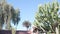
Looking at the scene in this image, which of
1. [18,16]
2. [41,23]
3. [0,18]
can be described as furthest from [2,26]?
[41,23]

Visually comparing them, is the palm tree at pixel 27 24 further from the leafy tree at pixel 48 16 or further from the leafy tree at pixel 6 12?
the leafy tree at pixel 48 16

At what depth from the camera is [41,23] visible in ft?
99.0

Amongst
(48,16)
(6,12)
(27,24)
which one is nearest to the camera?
(48,16)

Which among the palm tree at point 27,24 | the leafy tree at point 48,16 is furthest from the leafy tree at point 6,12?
the leafy tree at point 48,16

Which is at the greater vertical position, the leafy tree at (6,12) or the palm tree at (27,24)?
the leafy tree at (6,12)

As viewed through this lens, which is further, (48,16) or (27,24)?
(27,24)

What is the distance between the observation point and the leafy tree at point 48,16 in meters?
28.4

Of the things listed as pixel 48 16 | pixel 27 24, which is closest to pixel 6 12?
pixel 27 24

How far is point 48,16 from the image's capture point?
2866cm

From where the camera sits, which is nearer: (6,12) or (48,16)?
(48,16)

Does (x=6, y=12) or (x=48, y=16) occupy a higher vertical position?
(x=6, y=12)

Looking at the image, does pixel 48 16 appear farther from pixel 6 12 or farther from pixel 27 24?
pixel 27 24

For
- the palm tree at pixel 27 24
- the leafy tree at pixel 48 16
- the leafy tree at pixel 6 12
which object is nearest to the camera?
the leafy tree at pixel 48 16

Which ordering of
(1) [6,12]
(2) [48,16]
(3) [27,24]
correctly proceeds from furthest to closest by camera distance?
(3) [27,24] → (1) [6,12] → (2) [48,16]
